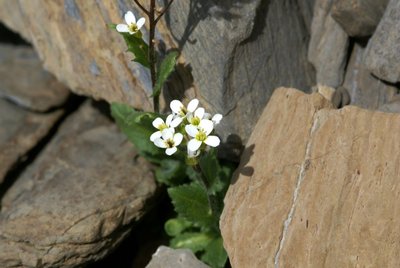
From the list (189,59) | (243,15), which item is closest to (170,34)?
(189,59)

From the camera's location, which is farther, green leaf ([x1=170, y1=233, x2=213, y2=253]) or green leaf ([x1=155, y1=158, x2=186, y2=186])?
green leaf ([x1=155, y1=158, x2=186, y2=186])

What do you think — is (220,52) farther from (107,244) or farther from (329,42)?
(107,244)

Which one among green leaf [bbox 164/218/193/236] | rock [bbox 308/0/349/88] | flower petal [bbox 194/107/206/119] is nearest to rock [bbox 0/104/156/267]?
green leaf [bbox 164/218/193/236]

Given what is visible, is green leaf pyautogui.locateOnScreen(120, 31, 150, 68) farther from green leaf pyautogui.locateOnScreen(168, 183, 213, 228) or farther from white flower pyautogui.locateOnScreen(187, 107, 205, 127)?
green leaf pyautogui.locateOnScreen(168, 183, 213, 228)

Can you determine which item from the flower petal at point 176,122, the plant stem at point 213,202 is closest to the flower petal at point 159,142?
the flower petal at point 176,122

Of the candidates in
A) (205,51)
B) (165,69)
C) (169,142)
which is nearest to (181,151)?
(169,142)
